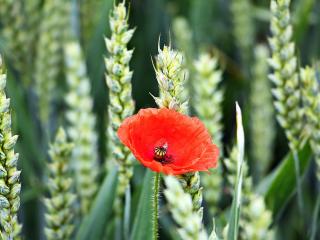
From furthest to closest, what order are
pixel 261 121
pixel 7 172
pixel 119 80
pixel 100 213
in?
pixel 261 121
pixel 100 213
pixel 119 80
pixel 7 172

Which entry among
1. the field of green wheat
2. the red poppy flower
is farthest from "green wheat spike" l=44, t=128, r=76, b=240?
the red poppy flower

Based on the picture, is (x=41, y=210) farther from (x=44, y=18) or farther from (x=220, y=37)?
(x=220, y=37)

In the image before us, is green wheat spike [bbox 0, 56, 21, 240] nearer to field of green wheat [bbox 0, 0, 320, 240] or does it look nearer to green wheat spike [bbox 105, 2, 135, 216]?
field of green wheat [bbox 0, 0, 320, 240]

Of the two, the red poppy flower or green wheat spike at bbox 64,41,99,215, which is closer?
the red poppy flower

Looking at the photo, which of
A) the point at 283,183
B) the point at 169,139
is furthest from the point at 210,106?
the point at 169,139

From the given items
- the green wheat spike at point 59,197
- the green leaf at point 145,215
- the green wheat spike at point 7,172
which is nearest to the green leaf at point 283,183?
the green leaf at point 145,215

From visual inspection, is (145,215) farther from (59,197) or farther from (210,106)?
(210,106)

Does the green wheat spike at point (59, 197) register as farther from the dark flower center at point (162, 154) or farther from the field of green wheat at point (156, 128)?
the dark flower center at point (162, 154)
